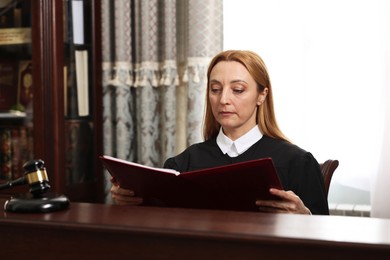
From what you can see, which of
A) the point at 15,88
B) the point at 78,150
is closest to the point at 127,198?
the point at 78,150

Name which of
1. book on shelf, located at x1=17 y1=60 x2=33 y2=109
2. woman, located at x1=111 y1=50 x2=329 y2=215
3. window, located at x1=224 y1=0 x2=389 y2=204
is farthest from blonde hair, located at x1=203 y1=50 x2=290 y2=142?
book on shelf, located at x1=17 y1=60 x2=33 y2=109

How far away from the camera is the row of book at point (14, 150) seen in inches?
101

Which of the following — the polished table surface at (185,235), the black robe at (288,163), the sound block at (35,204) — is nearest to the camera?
the polished table surface at (185,235)

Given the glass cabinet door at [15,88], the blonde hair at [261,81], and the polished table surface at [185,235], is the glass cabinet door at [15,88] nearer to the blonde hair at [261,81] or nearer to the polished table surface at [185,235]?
the blonde hair at [261,81]

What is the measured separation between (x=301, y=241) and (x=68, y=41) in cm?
203

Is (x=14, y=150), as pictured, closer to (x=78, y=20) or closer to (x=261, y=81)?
(x=78, y=20)

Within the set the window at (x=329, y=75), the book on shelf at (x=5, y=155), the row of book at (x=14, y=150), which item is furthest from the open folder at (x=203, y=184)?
the book on shelf at (x=5, y=155)

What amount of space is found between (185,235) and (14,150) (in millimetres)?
1986

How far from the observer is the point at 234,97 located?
188cm

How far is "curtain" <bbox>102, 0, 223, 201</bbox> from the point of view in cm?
253

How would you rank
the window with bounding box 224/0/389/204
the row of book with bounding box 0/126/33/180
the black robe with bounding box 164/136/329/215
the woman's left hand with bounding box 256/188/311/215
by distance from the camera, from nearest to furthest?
the woman's left hand with bounding box 256/188/311/215 → the black robe with bounding box 164/136/329/215 → the window with bounding box 224/0/389/204 → the row of book with bounding box 0/126/33/180

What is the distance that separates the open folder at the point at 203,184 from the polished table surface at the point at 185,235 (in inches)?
9.6

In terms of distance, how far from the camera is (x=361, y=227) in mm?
854

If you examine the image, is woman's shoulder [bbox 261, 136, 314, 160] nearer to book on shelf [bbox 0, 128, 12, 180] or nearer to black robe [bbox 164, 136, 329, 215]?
black robe [bbox 164, 136, 329, 215]
